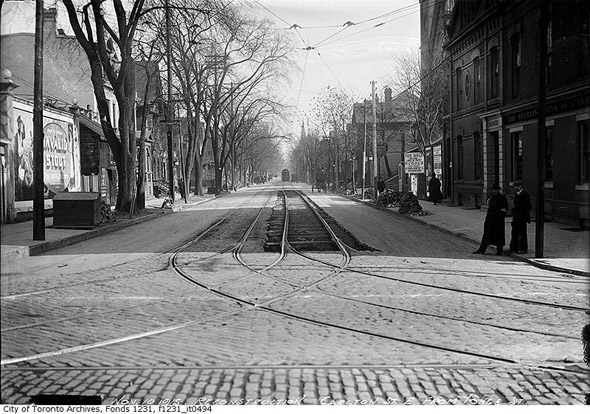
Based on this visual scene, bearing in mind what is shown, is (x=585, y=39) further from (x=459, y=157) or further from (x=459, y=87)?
(x=459, y=157)

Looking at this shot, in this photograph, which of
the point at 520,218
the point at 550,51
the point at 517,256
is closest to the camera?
the point at 517,256

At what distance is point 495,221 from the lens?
45.0 feet

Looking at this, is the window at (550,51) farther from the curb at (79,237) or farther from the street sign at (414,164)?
the curb at (79,237)

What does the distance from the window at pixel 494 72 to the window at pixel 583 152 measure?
26.5ft

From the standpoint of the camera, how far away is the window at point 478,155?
1119 inches

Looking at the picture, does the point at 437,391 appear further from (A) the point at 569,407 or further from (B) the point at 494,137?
(B) the point at 494,137

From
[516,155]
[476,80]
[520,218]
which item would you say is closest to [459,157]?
[476,80]

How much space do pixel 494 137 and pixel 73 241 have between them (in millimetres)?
17612

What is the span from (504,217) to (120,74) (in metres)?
17.1

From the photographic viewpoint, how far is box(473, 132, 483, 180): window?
28414mm

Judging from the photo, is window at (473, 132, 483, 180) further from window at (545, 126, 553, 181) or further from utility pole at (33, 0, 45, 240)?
utility pole at (33, 0, 45, 240)

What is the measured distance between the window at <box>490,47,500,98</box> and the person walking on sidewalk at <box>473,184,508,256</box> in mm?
13877

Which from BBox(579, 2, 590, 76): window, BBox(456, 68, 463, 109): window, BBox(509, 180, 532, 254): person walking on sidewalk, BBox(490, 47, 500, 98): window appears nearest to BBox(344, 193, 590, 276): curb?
BBox(509, 180, 532, 254): person walking on sidewalk

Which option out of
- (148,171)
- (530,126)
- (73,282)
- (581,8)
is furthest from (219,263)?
(148,171)
